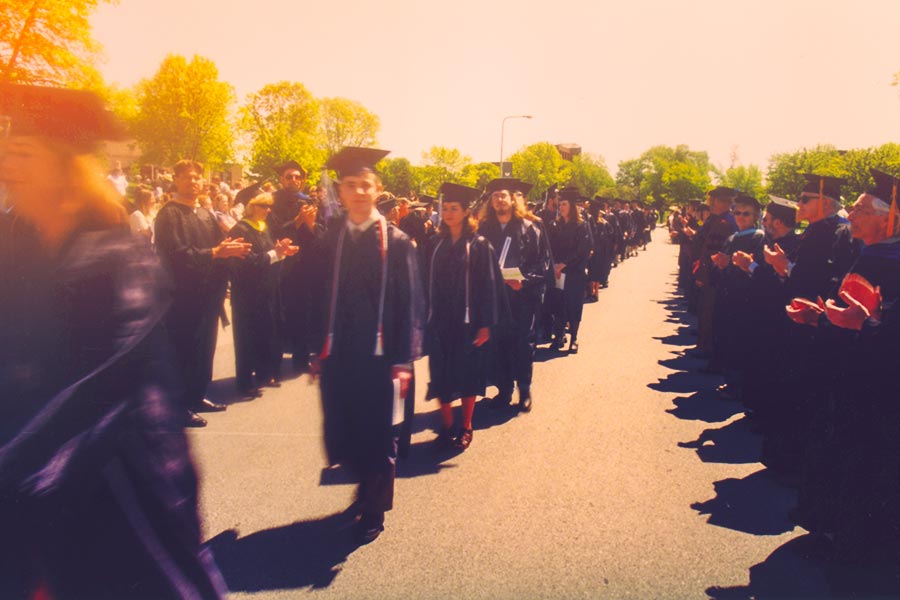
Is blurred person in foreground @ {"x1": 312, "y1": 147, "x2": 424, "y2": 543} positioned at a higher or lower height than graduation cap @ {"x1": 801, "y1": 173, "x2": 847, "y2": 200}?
lower

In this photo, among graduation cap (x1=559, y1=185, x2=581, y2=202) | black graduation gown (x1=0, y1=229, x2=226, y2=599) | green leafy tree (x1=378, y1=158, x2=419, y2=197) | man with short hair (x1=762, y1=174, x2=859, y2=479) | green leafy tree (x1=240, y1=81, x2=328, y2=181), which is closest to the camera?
black graduation gown (x1=0, y1=229, x2=226, y2=599)

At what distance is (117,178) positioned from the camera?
1349cm

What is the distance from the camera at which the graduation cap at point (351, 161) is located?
157 inches

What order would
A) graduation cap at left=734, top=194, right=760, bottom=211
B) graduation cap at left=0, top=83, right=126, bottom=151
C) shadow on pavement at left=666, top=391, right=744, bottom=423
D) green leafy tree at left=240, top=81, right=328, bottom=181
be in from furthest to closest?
green leafy tree at left=240, top=81, right=328, bottom=181, graduation cap at left=734, top=194, right=760, bottom=211, shadow on pavement at left=666, top=391, right=744, bottom=423, graduation cap at left=0, top=83, right=126, bottom=151

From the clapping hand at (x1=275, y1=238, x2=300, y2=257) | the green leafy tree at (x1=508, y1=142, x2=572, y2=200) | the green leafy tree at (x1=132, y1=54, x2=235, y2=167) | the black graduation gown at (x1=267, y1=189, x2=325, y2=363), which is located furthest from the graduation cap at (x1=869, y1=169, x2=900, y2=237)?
the green leafy tree at (x1=508, y1=142, x2=572, y2=200)

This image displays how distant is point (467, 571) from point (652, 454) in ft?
7.85

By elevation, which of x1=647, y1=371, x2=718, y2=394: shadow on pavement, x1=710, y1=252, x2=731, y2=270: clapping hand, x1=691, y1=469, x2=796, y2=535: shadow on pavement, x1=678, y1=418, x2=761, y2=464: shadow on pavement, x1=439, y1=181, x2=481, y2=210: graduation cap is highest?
x1=439, y1=181, x2=481, y2=210: graduation cap

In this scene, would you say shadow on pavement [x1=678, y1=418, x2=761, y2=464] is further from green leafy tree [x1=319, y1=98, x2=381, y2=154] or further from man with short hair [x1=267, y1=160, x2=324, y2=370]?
green leafy tree [x1=319, y1=98, x2=381, y2=154]

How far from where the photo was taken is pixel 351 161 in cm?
401

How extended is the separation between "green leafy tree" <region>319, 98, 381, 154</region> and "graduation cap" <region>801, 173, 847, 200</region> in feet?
284

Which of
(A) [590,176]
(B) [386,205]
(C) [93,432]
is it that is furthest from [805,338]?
(A) [590,176]

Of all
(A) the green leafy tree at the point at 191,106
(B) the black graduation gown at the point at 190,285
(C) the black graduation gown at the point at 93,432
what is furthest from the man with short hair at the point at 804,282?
(A) the green leafy tree at the point at 191,106

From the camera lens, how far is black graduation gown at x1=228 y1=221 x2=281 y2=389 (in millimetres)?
6801

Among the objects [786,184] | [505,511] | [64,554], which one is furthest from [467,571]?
[786,184]
